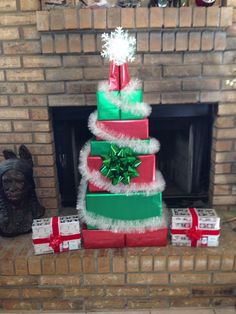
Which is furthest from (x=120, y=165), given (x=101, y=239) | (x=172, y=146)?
(x=172, y=146)

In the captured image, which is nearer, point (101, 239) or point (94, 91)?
point (101, 239)

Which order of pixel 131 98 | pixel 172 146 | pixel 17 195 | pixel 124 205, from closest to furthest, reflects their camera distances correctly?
pixel 131 98
pixel 124 205
pixel 17 195
pixel 172 146

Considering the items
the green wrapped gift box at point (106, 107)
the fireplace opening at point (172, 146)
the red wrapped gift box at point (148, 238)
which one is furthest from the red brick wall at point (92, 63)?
the red wrapped gift box at point (148, 238)

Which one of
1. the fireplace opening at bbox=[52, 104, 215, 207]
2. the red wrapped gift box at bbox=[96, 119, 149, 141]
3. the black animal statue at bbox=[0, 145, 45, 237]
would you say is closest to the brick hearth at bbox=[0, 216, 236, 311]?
the black animal statue at bbox=[0, 145, 45, 237]

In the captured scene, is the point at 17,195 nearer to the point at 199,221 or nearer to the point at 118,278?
the point at 118,278

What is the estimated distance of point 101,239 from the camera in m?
1.63

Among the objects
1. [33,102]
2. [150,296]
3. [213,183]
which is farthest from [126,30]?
[150,296]

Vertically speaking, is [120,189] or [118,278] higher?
[120,189]

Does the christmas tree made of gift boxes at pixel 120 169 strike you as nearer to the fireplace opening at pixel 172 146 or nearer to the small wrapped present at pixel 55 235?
the small wrapped present at pixel 55 235

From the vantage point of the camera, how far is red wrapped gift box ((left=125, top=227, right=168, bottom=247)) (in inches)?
64.0

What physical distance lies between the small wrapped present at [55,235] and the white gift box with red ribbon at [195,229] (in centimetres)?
50

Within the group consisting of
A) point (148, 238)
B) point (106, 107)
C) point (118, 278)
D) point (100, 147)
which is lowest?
Answer: point (118, 278)

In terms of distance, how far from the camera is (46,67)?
175 centimetres

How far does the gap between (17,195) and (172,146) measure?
102 centimetres
